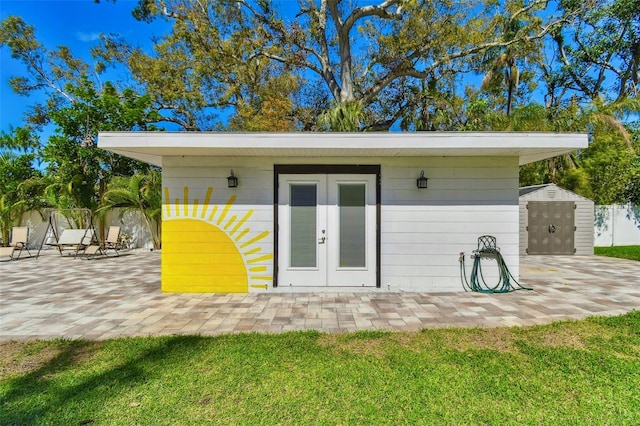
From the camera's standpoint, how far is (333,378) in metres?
2.59

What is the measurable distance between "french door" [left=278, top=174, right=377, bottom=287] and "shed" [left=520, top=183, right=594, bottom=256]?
23.2ft

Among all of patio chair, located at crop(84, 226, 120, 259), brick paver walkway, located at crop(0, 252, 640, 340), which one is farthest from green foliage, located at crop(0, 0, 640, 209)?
brick paver walkway, located at crop(0, 252, 640, 340)

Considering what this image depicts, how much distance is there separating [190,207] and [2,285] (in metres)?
4.17

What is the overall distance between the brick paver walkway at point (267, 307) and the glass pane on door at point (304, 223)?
0.67 m

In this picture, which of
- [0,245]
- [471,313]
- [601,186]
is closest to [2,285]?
[0,245]

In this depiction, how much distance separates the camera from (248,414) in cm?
214

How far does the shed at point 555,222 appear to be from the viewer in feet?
31.8

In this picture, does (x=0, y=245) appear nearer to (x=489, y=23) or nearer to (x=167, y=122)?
(x=167, y=122)

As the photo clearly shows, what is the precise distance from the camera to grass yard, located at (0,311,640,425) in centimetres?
215

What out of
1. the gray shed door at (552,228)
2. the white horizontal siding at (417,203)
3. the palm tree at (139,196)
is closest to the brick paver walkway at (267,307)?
the white horizontal siding at (417,203)

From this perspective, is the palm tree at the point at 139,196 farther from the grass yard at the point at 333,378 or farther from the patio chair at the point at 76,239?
the grass yard at the point at 333,378

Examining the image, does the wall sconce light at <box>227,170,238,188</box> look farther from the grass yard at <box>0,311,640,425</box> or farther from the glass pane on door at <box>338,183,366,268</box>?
the grass yard at <box>0,311,640,425</box>

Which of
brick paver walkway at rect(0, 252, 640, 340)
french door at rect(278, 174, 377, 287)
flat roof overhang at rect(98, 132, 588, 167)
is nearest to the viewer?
brick paver walkway at rect(0, 252, 640, 340)

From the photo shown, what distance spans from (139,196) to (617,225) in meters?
18.3
